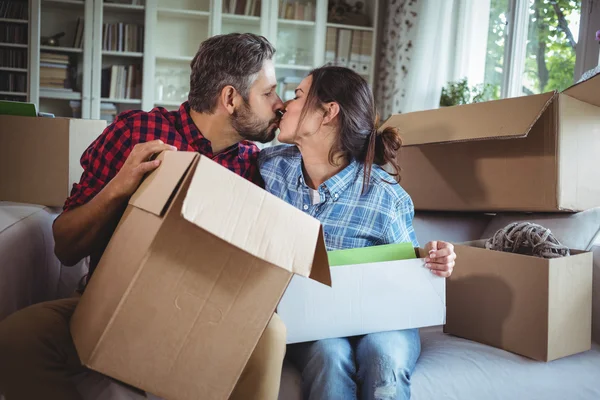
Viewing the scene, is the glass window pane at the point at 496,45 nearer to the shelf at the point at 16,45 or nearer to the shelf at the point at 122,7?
the shelf at the point at 122,7

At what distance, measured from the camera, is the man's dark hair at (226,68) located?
4.84ft

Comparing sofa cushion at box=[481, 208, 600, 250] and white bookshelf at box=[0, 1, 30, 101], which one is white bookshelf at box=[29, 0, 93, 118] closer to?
white bookshelf at box=[0, 1, 30, 101]

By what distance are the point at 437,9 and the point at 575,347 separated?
2.54m

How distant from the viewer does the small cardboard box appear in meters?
1.08

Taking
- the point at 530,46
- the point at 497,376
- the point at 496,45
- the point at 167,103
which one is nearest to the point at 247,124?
the point at 497,376

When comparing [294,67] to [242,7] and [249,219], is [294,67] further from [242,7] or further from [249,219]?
[249,219]

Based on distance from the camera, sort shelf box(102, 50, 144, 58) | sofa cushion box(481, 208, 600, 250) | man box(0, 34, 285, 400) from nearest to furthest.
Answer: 1. man box(0, 34, 285, 400)
2. sofa cushion box(481, 208, 600, 250)
3. shelf box(102, 50, 144, 58)

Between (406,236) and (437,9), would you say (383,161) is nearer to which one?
(406,236)

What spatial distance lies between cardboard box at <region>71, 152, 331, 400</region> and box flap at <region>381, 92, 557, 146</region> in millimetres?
763

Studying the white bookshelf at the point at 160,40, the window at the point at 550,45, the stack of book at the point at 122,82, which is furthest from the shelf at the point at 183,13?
the window at the point at 550,45

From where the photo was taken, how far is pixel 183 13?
150 inches

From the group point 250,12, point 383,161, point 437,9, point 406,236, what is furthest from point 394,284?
point 250,12

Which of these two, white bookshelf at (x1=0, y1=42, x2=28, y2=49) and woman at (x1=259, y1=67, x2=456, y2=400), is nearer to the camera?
woman at (x1=259, y1=67, x2=456, y2=400)

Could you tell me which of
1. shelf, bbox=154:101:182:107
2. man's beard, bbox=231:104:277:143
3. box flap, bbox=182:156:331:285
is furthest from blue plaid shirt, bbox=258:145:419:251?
shelf, bbox=154:101:182:107
